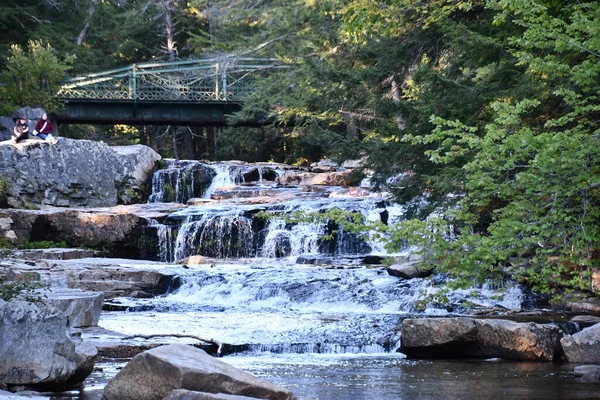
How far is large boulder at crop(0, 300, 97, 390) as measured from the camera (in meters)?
8.62

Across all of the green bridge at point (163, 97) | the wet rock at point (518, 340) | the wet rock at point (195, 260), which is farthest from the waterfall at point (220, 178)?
the wet rock at point (518, 340)

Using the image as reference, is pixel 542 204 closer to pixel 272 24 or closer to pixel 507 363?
pixel 507 363

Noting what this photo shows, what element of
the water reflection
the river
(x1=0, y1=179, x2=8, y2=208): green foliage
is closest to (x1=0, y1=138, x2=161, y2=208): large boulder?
(x1=0, y1=179, x2=8, y2=208): green foliage

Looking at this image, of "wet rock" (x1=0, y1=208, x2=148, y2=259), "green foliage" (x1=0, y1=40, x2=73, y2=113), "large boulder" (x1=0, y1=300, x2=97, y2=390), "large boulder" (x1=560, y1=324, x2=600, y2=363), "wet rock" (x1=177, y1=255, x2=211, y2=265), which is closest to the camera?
"large boulder" (x1=0, y1=300, x2=97, y2=390)

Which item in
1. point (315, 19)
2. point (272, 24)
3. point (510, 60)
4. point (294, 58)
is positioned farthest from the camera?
point (272, 24)

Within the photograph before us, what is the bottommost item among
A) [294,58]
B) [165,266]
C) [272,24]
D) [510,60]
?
[165,266]

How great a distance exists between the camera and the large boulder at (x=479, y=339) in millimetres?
11492

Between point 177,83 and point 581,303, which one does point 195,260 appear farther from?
point 177,83

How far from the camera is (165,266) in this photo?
18.2 metres

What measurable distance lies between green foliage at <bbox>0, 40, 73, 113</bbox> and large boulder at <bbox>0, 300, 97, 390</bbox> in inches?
968

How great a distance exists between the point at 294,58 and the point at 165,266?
1313 centimetres

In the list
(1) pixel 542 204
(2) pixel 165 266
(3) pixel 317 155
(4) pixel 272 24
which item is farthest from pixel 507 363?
(3) pixel 317 155

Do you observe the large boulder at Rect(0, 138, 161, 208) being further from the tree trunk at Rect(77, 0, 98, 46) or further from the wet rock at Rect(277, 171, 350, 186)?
the tree trunk at Rect(77, 0, 98, 46)

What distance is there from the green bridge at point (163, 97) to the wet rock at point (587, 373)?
954 inches
